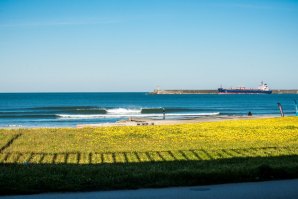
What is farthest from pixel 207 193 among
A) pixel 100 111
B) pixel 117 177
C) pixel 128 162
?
pixel 100 111

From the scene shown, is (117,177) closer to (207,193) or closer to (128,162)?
(207,193)

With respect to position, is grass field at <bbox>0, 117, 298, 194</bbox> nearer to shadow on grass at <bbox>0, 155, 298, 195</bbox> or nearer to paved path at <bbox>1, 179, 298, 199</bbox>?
shadow on grass at <bbox>0, 155, 298, 195</bbox>

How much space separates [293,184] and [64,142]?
13.5 m

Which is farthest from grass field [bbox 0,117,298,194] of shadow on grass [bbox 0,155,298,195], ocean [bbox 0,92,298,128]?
ocean [bbox 0,92,298,128]

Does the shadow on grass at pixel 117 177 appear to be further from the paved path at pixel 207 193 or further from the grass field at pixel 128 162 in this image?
the paved path at pixel 207 193

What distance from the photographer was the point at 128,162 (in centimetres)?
1260

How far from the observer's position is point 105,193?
7.88 m

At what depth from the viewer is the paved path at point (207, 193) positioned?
25.1ft

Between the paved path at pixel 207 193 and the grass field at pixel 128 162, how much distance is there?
0.35 m

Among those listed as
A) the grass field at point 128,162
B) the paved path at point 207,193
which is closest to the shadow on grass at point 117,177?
the grass field at point 128,162

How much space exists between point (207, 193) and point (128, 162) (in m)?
4.97

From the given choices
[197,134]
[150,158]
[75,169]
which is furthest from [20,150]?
[197,134]

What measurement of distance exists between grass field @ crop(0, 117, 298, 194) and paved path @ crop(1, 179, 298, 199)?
1.14 feet

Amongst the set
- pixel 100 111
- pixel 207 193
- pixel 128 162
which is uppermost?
pixel 207 193
